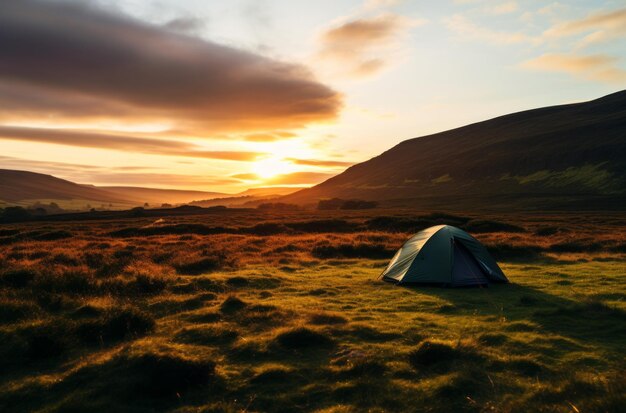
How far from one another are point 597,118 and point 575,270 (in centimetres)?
20830

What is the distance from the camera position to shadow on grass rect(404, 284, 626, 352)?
460 inches

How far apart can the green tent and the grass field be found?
86 centimetres

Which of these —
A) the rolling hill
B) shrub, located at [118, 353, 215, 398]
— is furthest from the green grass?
the rolling hill

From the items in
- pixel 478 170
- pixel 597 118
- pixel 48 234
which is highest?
pixel 597 118

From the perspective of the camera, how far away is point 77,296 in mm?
15586

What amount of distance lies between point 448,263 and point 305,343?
10028mm

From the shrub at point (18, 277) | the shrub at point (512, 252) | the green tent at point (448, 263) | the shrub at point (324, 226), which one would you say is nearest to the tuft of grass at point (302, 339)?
the green tent at point (448, 263)

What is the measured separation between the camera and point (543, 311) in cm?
1396

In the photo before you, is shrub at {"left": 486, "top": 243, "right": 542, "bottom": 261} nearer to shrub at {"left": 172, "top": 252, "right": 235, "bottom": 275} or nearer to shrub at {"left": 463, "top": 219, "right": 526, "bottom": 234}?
shrub at {"left": 172, "top": 252, "right": 235, "bottom": 275}

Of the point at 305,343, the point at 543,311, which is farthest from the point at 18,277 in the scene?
the point at 543,311

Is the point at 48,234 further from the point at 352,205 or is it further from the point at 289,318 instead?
the point at 352,205

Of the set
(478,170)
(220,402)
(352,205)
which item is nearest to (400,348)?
(220,402)

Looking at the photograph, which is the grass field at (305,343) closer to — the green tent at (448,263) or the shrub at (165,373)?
the shrub at (165,373)

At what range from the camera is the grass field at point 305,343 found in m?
7.99
